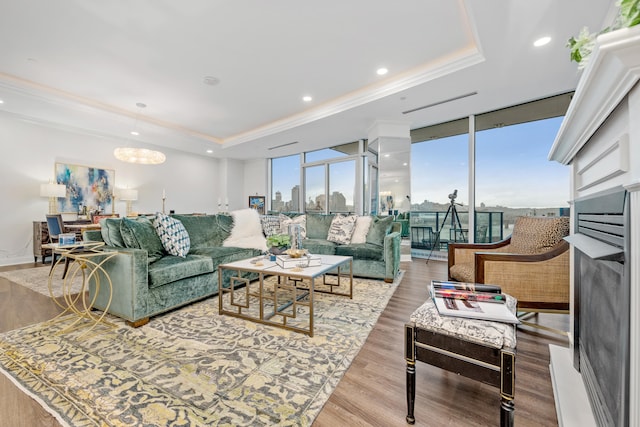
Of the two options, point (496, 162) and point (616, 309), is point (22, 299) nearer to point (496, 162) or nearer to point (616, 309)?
point (616, 309)

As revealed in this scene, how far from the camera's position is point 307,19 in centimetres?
244

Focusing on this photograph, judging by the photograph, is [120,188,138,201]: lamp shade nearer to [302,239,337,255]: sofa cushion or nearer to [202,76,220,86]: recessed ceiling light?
[202,76,220,86]: recessed ceiling light

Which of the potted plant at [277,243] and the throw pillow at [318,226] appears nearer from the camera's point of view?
the potted plant at [277,243]

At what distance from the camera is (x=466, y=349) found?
40.9 inches

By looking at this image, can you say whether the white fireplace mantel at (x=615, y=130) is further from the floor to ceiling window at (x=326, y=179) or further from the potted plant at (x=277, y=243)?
the floor to ceiling window at (x=326, y=179)

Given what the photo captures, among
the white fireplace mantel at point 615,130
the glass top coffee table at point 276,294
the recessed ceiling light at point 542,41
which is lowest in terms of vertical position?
the glass top coffee table at point 276,294

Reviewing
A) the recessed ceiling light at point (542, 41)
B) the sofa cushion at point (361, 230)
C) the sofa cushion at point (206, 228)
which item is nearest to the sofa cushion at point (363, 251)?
the sofa cushion at point (361, 230)

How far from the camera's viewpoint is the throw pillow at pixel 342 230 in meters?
3.83

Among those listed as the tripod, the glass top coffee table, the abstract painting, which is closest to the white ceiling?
the abstract painting

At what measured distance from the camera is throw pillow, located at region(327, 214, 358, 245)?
3.83 meters

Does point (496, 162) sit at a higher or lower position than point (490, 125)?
lower

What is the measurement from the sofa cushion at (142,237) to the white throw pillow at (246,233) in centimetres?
91

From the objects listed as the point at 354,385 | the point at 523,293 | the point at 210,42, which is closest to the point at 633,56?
the point at 354,385

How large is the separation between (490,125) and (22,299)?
22.2ft
